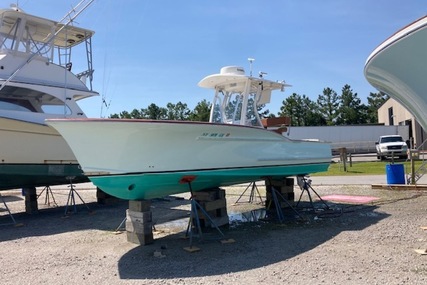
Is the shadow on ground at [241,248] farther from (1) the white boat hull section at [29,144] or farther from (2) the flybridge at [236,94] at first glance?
(1) the white boat hull section at [29,144]

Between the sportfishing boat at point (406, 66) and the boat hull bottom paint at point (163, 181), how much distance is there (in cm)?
291

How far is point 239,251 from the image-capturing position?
5848 millimetres

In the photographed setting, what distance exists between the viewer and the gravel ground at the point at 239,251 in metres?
4.73

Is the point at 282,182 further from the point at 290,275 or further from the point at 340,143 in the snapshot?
the point at 340,143

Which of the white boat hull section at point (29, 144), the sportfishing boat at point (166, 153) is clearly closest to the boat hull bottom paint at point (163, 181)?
the sportfishing boat at point (166, 153)

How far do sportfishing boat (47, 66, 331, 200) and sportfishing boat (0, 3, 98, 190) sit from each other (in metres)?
3.70

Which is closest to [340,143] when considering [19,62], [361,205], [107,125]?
[361,205]

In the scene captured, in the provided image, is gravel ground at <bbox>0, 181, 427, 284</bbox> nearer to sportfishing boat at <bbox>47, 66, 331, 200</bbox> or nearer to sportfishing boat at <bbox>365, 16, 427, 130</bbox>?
sportfishing boat at <bbox>47, 66, 331, 200</bbox>

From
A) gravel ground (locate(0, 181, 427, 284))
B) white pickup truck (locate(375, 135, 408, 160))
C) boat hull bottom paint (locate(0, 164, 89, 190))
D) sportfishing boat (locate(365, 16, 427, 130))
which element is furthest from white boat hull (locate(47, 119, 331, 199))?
white pickup truck (locate(375, 135, 408, 160))

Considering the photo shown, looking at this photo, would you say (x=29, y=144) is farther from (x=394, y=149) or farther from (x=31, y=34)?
(x=394, y=149)

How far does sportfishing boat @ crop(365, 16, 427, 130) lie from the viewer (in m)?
4.98

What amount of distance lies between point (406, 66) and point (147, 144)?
3.89 m

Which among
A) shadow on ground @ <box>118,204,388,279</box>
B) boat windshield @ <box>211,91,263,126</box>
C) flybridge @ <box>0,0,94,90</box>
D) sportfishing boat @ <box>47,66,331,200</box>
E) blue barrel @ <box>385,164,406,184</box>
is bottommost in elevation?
shadow on ground @ <box>118,204,388,279</box>

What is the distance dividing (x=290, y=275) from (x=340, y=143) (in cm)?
3289
